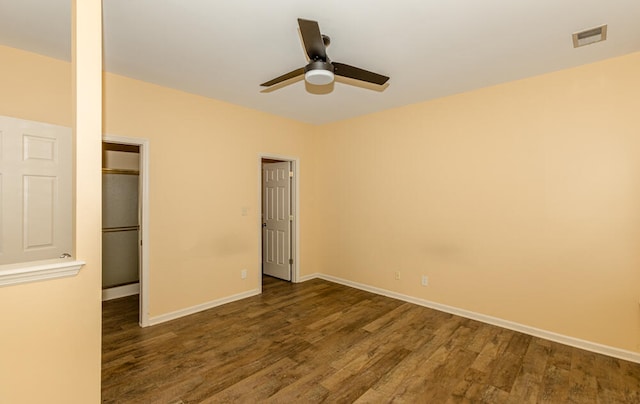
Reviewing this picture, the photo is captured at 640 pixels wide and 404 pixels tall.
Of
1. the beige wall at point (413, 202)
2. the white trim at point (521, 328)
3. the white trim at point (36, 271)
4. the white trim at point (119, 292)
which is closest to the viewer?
the white trim at point (36, 271)

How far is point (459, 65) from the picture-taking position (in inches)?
114

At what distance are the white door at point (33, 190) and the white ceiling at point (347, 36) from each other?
80cm

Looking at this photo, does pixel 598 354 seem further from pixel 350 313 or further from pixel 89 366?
pixel 89 366

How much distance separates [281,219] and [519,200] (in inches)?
138

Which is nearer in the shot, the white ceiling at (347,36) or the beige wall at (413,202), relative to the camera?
the white ceiling at (347,36)

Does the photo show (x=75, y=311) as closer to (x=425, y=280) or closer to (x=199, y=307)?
(x=199, y=307)

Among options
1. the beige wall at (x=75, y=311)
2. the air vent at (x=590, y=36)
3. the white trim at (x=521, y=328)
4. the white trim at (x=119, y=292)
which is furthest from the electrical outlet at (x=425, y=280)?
the white trim at (x=119, y=292)

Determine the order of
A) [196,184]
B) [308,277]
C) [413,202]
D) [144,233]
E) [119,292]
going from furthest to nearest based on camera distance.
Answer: [308,277], [119,292], [413,202], [196,184], [144,233]

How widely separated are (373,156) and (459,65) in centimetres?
184

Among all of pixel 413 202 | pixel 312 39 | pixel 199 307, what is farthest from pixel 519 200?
pixel 199 307

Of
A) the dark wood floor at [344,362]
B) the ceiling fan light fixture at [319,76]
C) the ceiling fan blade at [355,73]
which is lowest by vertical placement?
the dark wood floor at [344,362]

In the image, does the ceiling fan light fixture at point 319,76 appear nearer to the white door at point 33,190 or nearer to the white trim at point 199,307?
the white door at point 33,190

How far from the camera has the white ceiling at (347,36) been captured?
79.7 inches

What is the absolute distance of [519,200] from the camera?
10.6 feet
